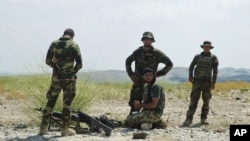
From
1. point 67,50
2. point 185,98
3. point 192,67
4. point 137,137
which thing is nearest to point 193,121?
point 192,67

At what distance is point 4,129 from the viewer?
11094 millimetres

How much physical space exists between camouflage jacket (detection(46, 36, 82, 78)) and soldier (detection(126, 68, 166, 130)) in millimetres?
1494

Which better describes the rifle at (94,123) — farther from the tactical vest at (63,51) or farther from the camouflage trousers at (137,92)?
the tactical vest at (63,51)

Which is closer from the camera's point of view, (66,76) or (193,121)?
(66,76)

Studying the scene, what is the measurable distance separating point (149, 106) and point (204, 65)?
1.83 metres

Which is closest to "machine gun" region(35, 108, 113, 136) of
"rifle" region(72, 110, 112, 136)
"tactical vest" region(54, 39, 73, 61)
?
"rifle" region(72, 110, 112, 136)

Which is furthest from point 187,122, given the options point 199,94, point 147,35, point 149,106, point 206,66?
point 147,35

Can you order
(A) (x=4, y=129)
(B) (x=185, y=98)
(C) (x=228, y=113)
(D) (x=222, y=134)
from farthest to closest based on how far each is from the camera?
(B) (x=185, y=98), (C) (x=228, y=113), (A) (x=4, y=129), (D) (x=222, y=134)

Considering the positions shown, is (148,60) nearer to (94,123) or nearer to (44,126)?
(94,123)

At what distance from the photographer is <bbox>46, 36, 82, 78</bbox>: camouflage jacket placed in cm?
980

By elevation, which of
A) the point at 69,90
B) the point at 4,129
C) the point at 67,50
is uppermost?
the point at 67,50

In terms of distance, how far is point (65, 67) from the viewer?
32.4 ft

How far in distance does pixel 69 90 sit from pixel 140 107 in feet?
5.61

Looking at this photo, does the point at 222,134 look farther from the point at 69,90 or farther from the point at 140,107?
the point at 69,90
